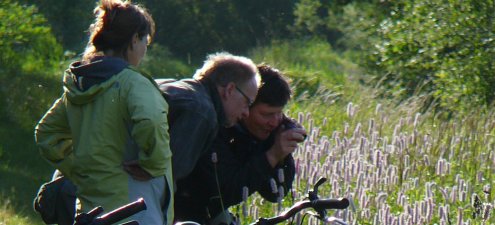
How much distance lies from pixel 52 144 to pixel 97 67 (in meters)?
0.48

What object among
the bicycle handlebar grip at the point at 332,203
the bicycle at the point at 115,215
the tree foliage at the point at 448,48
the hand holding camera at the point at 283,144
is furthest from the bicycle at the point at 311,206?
the tree foliage at the point at 448,48

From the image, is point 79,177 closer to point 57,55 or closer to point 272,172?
point 272,172

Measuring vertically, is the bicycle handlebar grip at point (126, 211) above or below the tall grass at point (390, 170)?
above

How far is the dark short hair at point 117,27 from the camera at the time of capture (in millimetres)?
4562

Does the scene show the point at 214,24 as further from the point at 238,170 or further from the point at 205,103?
the point at 205,103

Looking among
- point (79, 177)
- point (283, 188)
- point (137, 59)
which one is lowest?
point (283, 188)

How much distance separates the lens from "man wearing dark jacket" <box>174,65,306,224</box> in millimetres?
4867

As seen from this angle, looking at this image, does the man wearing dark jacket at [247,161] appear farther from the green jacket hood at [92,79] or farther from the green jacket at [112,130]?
the green jacket hood at [92,79]

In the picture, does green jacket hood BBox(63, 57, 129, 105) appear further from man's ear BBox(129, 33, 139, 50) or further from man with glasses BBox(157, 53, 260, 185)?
man with glasses BBox(157, 53, 260, 185)

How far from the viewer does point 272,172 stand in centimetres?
492

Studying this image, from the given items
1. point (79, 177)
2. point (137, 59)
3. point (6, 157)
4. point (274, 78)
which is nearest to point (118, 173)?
point (79, 177)

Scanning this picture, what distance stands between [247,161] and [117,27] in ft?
→ 2.68

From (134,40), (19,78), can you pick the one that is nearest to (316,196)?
(134,40)

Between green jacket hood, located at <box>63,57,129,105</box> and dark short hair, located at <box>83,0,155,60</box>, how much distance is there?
80 millimetres
